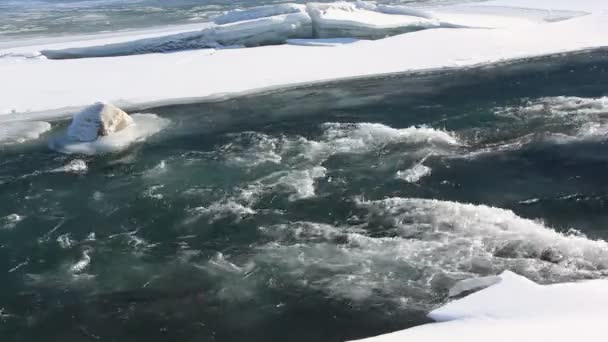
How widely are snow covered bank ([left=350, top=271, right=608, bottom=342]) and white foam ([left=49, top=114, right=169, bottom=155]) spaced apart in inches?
339

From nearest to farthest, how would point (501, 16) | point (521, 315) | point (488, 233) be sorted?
point (521, 315), point (488, 233), point (501, 16)

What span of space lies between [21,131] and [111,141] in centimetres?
260

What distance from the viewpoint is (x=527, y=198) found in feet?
32.0

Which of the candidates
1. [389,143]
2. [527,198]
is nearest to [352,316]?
[527,198]

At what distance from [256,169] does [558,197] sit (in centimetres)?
493

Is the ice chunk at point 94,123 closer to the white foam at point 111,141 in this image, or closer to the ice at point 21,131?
the white foam at point 111,141

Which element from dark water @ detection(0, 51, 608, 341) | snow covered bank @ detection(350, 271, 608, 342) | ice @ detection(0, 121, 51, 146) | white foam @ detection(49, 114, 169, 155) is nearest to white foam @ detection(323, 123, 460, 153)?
dark water @ detection(0, 51, 608, 341)

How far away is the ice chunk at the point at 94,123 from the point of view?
44.5 ft

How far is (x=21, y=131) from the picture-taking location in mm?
14562

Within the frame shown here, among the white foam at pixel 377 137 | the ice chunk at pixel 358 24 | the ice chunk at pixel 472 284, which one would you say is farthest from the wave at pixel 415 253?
the ice chunk at pixel 358 24

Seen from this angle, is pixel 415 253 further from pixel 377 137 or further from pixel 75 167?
pixel 75 167

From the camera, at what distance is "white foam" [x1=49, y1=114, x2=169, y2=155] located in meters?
13.2

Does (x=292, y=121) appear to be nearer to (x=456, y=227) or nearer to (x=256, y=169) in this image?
(x=256, y=169)

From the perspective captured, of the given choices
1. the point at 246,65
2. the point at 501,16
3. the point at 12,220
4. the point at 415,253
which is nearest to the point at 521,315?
the point at 415,253
